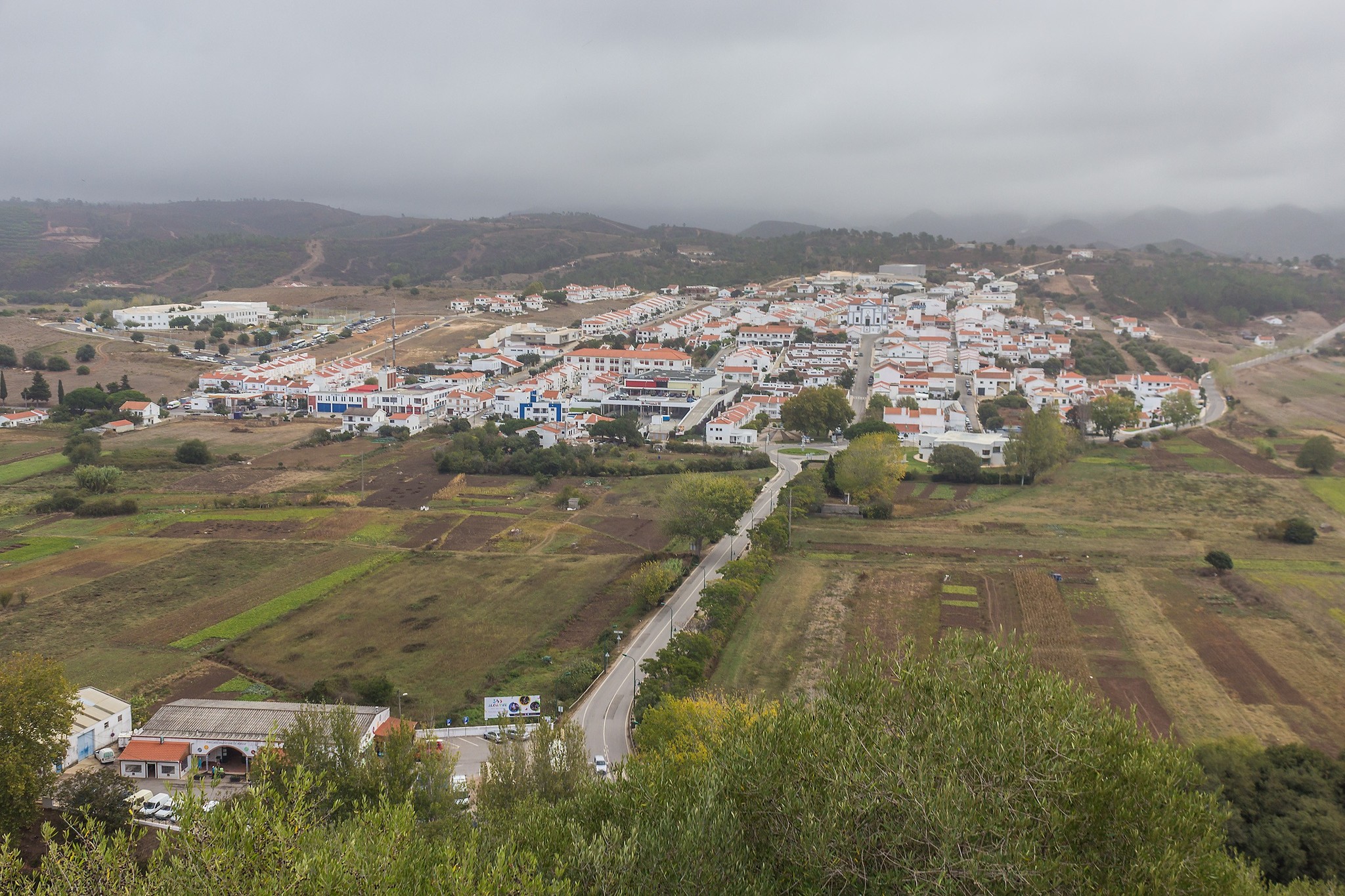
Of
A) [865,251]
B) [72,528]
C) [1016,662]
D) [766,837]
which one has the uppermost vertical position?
[865,251]

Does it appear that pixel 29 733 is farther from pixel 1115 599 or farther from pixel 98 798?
pixel 1115 599

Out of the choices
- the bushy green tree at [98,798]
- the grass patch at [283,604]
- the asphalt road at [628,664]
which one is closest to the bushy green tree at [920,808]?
the asphalt road at [628,664]

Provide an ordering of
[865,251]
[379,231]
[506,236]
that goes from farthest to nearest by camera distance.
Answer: [379,231]
[506,236]
[865,251]

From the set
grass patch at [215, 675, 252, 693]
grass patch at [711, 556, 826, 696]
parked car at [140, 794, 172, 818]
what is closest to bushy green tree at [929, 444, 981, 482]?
grass patch at [711, 556, 826, 696]

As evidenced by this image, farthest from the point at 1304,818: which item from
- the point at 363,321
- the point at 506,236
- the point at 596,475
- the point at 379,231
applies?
the point at 379,231

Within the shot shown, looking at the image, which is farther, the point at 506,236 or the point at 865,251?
the point at 506,236

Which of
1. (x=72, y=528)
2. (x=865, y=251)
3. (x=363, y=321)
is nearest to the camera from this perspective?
(x=72, y=528)

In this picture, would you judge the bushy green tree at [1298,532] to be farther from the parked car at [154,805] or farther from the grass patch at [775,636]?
the parked car at [154,805]

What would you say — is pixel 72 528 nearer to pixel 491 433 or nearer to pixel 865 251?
pixel 491 433
